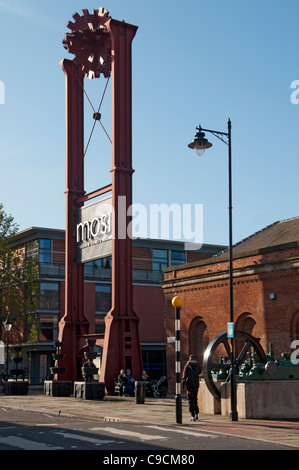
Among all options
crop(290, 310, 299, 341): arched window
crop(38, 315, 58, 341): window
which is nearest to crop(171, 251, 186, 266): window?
crop(38, 315, 58, 341): window

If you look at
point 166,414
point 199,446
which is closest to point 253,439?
point 199,446

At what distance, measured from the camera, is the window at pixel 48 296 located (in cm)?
5659

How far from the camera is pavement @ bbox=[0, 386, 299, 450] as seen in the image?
47.8ft

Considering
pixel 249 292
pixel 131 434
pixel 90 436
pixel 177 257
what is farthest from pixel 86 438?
pixel 177 257

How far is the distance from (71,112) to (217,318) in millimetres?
13023

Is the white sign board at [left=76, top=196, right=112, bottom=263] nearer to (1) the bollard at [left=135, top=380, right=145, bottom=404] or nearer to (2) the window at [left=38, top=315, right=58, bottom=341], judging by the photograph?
(1) the bollard at [left=135, top=380, right=145, bottom=404]

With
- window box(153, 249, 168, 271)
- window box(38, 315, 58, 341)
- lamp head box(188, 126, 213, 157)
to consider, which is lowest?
window box(38, 315, 58, 341)

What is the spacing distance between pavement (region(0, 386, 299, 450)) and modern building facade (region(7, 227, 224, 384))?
91.4 ft

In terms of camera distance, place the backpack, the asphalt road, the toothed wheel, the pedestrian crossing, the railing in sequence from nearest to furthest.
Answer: the asphalt road < the pedestrian crossing < the backpack < the toothed wheel < the railing

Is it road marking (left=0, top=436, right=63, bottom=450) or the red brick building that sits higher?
the red brick building

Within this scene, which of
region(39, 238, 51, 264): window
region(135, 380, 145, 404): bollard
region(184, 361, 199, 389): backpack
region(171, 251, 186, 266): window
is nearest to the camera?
region(184, 361, 199, 389): backpack

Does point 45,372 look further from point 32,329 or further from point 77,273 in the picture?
point 77,273

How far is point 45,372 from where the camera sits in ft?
186
